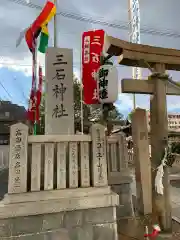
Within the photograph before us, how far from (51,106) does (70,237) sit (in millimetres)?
2470

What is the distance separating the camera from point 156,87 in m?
5.20

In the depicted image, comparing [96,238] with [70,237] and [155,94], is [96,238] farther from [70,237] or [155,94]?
[155,94]

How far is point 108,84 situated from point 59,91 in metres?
1.31

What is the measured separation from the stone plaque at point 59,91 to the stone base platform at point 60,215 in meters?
1.30

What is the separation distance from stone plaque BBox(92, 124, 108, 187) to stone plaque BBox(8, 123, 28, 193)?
1.25 m

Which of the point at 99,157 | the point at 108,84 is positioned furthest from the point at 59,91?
the point at 99,157

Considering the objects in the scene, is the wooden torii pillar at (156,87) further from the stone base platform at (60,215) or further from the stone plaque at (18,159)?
the stone plaque at (18,159)

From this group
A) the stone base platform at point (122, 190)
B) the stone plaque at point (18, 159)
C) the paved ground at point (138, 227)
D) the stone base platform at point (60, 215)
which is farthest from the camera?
the stone base platform at point (122, 190)

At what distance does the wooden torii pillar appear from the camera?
16.5ft

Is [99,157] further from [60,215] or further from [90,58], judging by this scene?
[90,58]

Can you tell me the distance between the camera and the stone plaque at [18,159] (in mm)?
3531

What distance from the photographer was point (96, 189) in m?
3.87

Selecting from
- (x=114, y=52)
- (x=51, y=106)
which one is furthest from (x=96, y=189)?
(x=114, y=52)

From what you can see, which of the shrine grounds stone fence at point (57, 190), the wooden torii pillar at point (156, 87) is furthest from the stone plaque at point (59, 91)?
the wooden torii pillar at point (156, 87)
